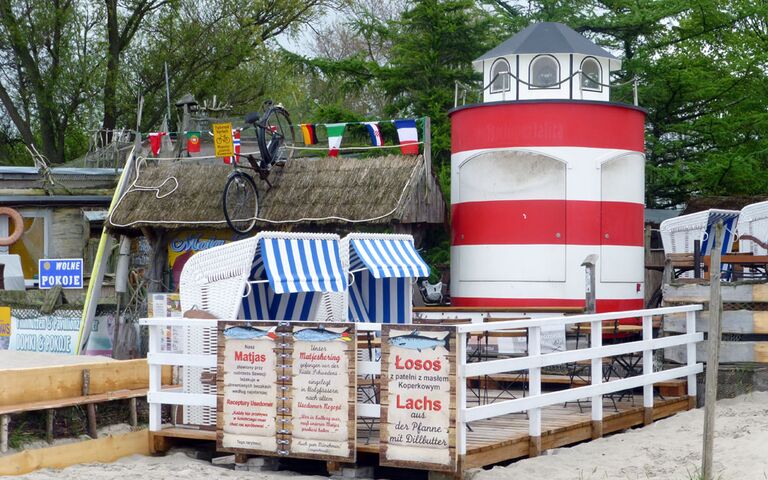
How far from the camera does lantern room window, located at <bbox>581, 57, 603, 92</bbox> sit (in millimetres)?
17094

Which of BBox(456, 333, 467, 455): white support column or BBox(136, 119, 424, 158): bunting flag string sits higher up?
BBox(136, 119, 424, 158): bunting flag string

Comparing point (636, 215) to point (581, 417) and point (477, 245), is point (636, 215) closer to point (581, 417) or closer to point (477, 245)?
point (477, 245)

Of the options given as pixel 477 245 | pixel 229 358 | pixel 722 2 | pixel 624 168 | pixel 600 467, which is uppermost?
pixel 722 2

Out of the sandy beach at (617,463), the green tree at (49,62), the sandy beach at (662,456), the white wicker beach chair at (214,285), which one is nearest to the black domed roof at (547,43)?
the white wicker beach chair at (214,285)

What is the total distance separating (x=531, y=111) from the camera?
54.0ft

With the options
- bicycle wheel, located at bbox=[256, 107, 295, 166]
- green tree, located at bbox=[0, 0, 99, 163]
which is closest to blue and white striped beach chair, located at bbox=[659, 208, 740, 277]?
bicycle wheel, located at bbox=[256, 107, 295, 166]

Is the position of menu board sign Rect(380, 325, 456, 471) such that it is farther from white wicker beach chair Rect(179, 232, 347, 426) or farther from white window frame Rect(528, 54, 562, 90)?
white window frame Rect(528, 54, 562, 90)

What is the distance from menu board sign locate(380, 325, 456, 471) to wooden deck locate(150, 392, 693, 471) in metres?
0.24

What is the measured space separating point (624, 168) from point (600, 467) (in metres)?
7.91

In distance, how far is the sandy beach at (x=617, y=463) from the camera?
9.45 m

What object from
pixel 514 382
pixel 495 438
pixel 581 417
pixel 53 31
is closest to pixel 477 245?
pixel 514 382

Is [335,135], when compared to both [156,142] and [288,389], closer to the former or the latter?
[156,142]

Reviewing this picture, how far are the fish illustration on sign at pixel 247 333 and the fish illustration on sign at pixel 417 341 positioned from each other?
4.26ft

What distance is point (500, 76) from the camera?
17.4m
